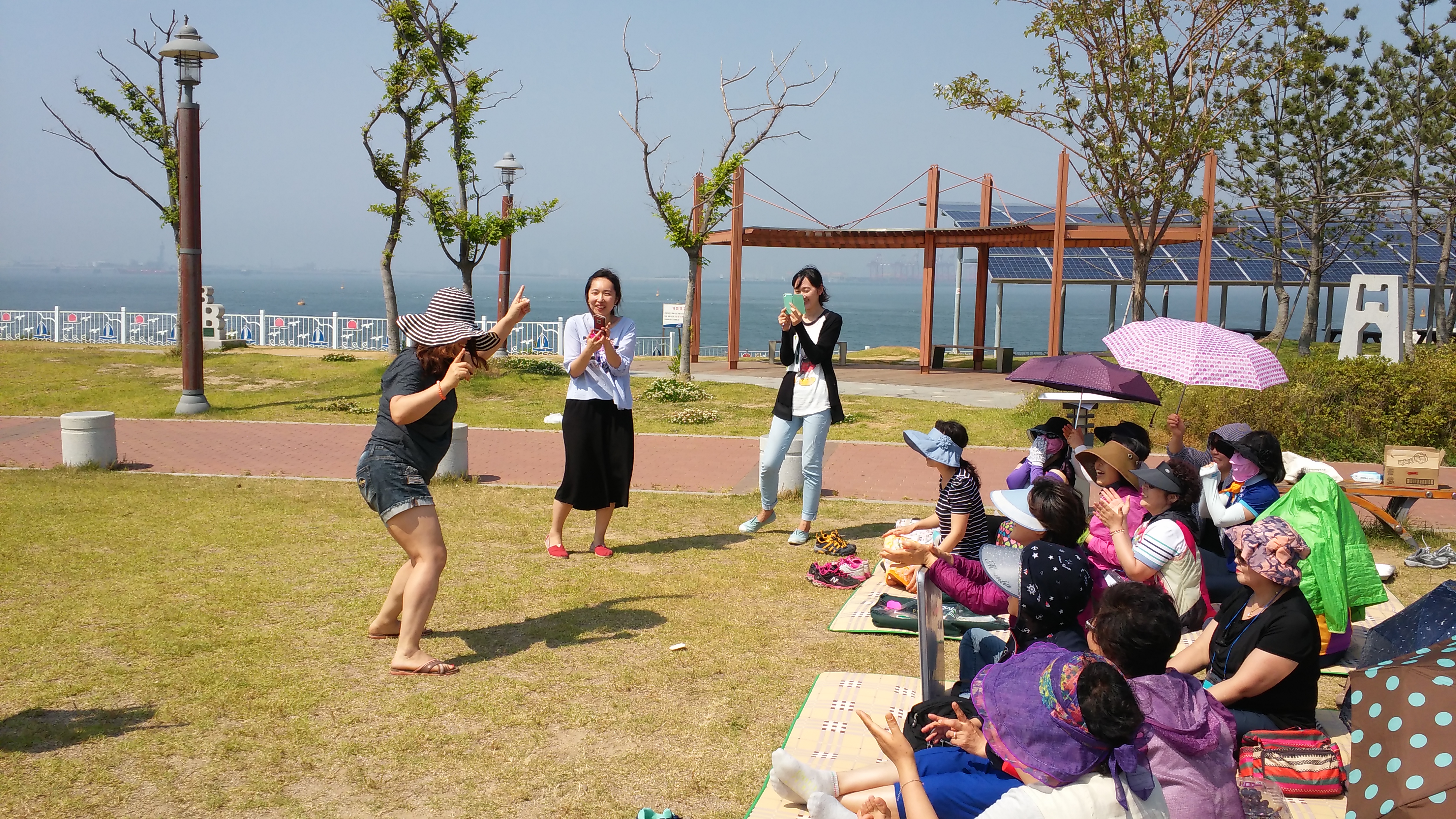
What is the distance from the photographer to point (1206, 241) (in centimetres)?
1927

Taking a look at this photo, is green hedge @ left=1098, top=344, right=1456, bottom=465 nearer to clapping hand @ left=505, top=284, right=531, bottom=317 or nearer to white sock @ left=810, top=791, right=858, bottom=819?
clapping hand @ left=505, top=284, right=531, bottom=317

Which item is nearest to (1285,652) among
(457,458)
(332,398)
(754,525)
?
(754,525)

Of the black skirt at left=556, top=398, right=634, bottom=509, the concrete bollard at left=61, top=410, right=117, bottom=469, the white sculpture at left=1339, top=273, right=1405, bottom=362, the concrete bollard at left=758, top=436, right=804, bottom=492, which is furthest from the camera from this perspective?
the white sculpture at left=1339, top=273, right=1405, bottom=362

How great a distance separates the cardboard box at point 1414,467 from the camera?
755 centimetres

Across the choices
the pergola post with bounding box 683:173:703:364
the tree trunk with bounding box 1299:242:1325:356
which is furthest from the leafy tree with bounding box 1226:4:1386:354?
the pergola post with bounding box 683:173:703:364

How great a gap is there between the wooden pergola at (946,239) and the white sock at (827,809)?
56.3 ft

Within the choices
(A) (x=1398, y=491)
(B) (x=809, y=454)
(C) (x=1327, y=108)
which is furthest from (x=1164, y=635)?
(C) (x=1327, y=108)

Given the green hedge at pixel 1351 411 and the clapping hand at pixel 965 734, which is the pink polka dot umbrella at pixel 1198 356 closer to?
the clapping hand at pixel 965 734

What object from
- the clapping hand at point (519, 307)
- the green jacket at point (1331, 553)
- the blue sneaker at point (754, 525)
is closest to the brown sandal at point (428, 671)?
the clapping hand at point (519, 307)

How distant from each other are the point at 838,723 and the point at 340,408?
11641 millimetres

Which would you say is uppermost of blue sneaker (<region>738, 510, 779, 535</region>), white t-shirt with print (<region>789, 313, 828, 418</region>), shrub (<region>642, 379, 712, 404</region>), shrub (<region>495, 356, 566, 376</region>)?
white t-shirt with print (<region>789, 313, 828, 418</region>)

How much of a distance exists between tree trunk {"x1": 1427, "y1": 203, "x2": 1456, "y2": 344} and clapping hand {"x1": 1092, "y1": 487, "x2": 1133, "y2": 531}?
17.8 meters

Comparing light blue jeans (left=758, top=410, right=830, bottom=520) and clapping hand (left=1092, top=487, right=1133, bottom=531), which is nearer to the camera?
clapping hand (left=1092, top=487, right=1133, bottom=531)

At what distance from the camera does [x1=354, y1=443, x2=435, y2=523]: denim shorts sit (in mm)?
4508
